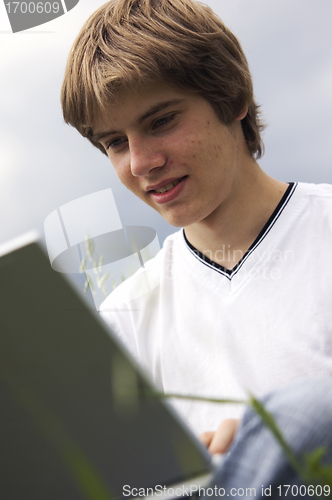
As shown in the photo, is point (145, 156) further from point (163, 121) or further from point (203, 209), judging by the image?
point (203, 209)

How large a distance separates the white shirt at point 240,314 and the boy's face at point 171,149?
17 centimetres

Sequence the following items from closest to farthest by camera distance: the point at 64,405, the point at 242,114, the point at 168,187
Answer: the point at 64,405 → the point at 168,187 → the point at 242,114

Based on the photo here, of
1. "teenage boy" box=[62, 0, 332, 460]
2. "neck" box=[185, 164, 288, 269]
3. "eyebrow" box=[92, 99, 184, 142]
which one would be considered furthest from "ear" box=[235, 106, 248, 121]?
"eyebrow" box=[92, 99, 184, 142]

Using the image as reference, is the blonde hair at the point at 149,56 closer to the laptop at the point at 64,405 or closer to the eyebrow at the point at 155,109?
the eyebrow at the point at 155,109

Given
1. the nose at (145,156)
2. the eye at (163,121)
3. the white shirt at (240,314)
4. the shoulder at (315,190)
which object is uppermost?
the eye at (163,121)

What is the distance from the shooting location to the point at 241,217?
45.1 inches

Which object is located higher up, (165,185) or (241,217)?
(165,185)

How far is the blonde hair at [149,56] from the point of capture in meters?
0.95

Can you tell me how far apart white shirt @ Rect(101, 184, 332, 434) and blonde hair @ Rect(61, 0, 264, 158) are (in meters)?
0.33

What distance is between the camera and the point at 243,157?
46.7 inches

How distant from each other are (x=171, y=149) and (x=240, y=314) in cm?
40

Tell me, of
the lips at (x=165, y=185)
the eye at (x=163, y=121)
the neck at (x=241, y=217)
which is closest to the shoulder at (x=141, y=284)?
the neck at (x=241, y=217)

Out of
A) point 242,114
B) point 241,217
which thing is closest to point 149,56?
point 242,114

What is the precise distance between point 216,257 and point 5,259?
840 mm
